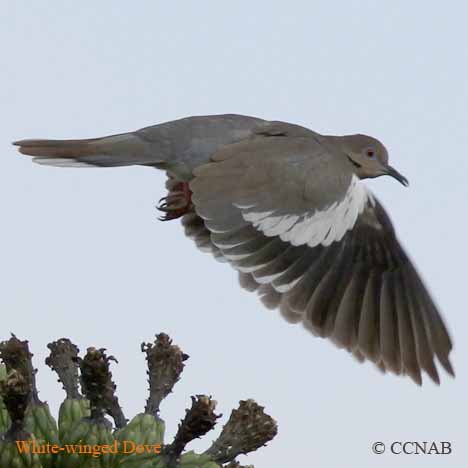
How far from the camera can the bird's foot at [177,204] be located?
6.58 m

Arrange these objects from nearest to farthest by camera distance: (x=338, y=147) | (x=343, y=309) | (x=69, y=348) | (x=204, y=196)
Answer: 1. (x=69, y=348)
2. (x=204, y=196)
3. (x=343, y=309)
4. (x=338, y=147)

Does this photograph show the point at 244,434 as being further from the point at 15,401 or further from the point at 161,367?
the point at 15,401

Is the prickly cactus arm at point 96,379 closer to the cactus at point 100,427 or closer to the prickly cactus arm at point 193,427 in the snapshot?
the cactus at point 100,427

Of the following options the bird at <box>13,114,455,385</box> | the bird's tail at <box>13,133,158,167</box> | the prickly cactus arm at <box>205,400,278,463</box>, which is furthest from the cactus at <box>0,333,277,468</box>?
the bird's tail at <box>13,133,158,167</box>

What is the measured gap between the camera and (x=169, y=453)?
3320mm

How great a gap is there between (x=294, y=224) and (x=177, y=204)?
0.88m

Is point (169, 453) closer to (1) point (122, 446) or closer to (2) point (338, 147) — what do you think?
(1) point (122, 446)

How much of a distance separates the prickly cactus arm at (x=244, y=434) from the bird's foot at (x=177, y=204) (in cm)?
313

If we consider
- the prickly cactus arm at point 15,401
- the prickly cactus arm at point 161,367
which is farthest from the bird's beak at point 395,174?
the prickly cactus arm at point 15,401

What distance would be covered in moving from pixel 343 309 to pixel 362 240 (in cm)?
53

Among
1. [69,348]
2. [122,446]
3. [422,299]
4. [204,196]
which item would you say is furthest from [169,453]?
[422,299]

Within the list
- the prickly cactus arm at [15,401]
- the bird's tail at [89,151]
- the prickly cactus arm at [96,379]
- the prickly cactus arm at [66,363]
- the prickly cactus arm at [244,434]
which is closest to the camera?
the prickly cactus arm at [15,401]

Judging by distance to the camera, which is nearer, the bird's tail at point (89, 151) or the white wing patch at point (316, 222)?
the white wing patch at point (316, 222)

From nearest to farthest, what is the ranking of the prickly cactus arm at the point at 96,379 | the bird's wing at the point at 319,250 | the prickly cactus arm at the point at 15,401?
1. the prickly cactus arm at the point at 15,401
2. the prickly cactus arm at the point at 96,379
3. the bird's wing at the point at 319,250
